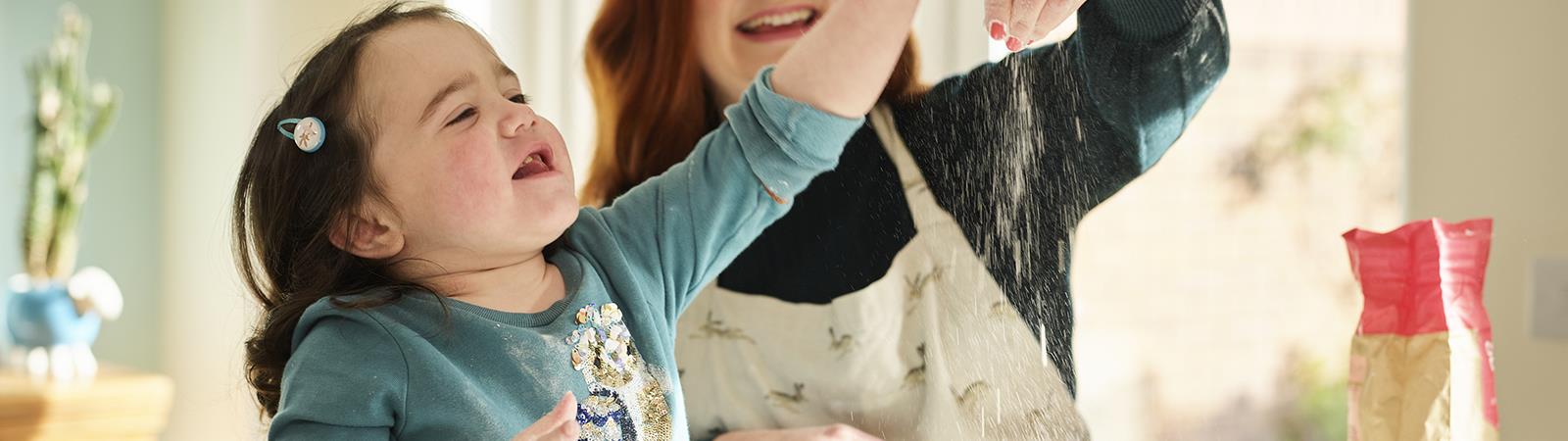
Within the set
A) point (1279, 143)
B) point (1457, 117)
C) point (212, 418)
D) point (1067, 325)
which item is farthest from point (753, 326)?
point (212, 418)

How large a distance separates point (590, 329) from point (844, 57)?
23cm

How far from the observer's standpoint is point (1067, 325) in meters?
1.09

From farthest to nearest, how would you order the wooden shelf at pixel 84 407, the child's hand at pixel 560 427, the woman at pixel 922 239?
1. the wooden shelf at pixel 84 407
2. the woman at pixel 922 239
3. the child's hand at pixel 560 427

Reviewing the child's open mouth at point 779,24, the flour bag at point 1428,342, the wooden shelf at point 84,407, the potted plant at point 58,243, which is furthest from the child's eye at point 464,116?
the potted plant at point 58,243

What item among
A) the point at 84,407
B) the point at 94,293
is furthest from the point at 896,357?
the point at 94,293

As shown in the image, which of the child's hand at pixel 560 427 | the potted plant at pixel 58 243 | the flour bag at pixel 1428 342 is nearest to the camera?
the child's hand at pixel 560 427

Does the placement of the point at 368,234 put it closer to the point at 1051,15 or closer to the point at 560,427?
the point at 560,427

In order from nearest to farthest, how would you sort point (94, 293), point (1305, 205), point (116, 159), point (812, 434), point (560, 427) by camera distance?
point (560, 427)
point (1305, 205)
point (812, 434)
point (94, 293)
point (116, 159)

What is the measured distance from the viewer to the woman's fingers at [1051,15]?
2.69ft

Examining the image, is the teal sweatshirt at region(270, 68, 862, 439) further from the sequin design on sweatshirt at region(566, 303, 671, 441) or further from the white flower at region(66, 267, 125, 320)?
the white flower at region(66, 267, 125, 320)

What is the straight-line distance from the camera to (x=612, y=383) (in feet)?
2.72

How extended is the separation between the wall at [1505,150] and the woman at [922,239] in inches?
5.7

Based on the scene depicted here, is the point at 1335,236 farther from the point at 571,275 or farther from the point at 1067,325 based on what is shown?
the point at 571,275

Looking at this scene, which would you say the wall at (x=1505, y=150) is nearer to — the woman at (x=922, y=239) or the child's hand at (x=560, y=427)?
the woman at (x=922, y=239)
